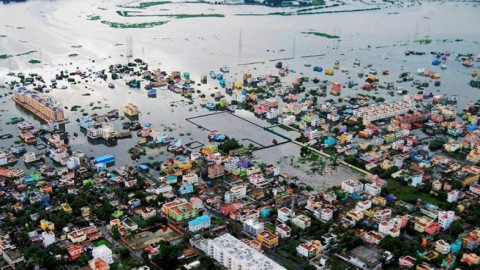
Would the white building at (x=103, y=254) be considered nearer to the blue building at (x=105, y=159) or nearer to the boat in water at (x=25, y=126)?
the blue building at (x=105, y=159)

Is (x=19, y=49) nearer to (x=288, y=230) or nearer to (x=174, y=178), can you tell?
(x=174, y=178)

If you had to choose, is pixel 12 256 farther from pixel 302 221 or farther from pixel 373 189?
pixel 373 189

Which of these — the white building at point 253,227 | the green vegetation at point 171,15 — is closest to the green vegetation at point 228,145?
the white building at point 253,227

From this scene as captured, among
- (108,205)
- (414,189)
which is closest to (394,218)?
(414,189)

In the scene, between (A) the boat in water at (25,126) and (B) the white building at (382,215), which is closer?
(B) the white building at (382,215)

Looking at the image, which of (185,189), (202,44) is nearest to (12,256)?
(185,189)

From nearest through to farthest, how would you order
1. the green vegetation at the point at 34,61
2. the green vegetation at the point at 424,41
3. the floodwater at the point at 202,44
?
the floodwater at the point at 202,44
the green vegetation at the point at 34,61
the green vegetation at the point at 424,41

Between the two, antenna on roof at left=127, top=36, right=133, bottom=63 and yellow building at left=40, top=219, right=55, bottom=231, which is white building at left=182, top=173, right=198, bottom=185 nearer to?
yellow building at left=40, top=219, right=55, bottom=231
